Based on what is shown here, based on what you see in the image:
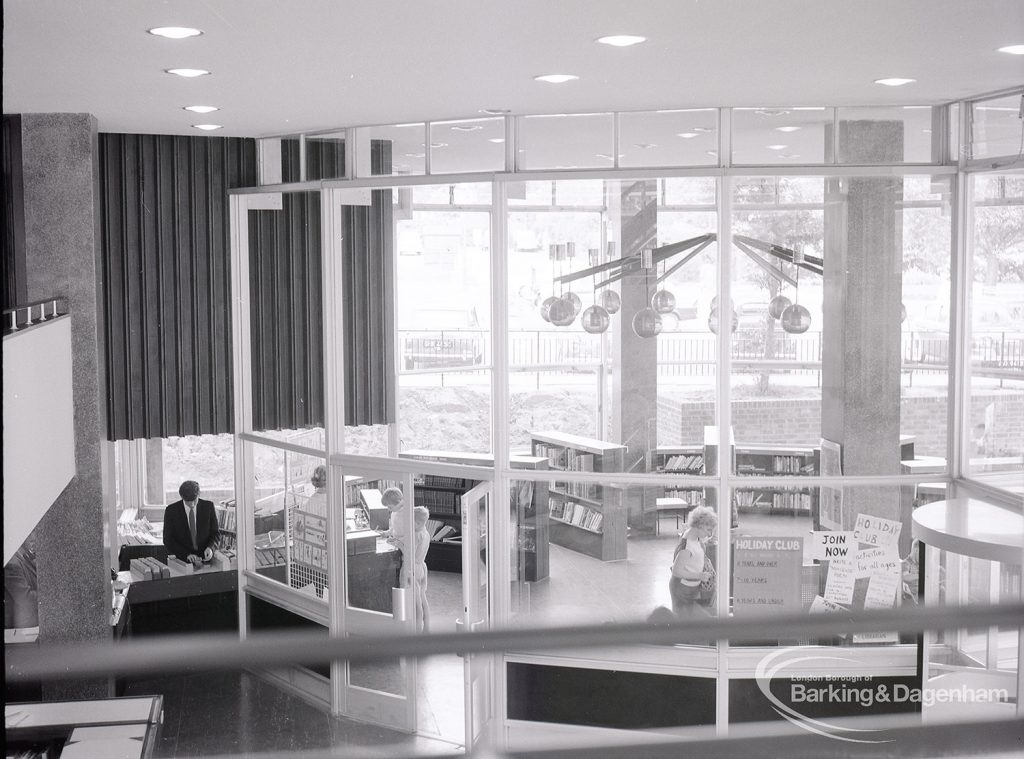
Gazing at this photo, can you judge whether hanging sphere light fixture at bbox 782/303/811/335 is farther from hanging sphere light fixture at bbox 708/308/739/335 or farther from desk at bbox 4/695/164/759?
desk at bbox 4/695/164/759

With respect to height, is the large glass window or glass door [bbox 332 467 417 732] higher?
the large glass window

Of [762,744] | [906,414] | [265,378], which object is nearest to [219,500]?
[265,378]

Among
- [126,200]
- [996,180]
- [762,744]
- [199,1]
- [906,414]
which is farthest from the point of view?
[126,200]

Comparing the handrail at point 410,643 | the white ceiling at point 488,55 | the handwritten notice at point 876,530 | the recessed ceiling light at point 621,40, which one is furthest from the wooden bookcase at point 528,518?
the handrail at point 410,643

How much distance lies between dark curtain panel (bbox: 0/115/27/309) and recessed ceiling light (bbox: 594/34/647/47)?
4115 mm

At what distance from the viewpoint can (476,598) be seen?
21.8ft

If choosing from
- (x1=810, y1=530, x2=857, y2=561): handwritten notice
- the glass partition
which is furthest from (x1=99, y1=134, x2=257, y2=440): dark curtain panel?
(x1=810, y1=530, x2=857, y2=561): handwritten notice

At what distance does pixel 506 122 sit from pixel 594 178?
66 centimetres

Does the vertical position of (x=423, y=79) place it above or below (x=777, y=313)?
above

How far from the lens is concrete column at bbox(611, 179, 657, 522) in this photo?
6555mm

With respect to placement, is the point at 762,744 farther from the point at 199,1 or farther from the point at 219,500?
the point at 219,500

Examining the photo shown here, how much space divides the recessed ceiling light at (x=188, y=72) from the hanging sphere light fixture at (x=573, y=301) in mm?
2616

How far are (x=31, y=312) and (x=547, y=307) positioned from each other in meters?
3.06

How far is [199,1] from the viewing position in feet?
12.2
